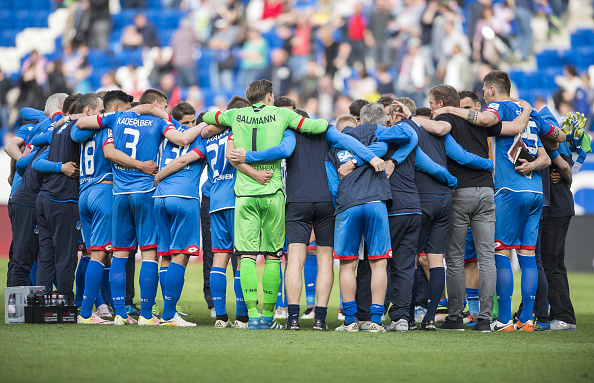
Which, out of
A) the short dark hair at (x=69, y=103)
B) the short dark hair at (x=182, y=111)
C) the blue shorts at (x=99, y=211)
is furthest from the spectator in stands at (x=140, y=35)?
the blue shorts at (x=99, y=211)

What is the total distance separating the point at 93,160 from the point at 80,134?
0.31 m

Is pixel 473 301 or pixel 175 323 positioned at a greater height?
pixel 473 301

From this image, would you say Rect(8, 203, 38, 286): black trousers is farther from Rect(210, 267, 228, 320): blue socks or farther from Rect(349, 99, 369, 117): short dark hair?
Rect(349, 99, 369, 117): short dark hair

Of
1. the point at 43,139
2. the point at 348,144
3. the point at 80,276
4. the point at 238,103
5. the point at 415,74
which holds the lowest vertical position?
the point at 80,276

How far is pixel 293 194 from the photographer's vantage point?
7504mm

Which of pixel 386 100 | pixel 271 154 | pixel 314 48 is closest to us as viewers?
pixel 271 154

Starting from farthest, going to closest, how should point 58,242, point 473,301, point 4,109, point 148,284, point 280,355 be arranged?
point 4,109, point 473,301, point 58,242, point 148,284, point 280,355

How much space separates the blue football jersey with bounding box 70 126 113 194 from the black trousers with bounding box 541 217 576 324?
493 cm

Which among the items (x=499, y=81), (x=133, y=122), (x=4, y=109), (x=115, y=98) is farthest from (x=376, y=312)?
(x=4, y=109)

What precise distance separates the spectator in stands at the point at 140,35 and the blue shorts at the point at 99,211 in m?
15.0

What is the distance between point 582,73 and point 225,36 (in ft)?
33.1

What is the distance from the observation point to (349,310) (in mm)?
7336

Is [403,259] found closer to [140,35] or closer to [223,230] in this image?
[223,230]

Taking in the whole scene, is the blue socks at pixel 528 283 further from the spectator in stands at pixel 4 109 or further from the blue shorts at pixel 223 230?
the spectator in stands at pixel 4 109
